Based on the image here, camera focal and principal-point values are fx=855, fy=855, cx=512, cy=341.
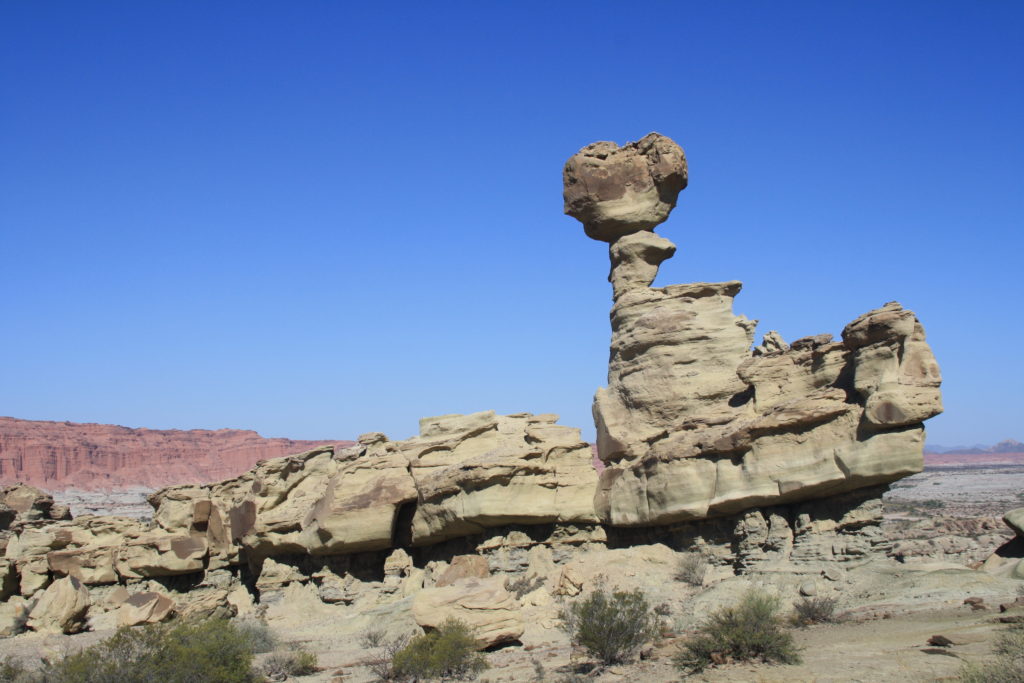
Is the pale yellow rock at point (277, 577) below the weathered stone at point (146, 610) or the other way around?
the other way around

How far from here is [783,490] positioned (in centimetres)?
1505

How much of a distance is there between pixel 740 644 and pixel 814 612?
108 inches

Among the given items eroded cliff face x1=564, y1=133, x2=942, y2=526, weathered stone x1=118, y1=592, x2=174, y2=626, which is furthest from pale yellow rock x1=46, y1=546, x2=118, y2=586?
eroded cliff face x1=564, y1=133, x2=942, y2=526

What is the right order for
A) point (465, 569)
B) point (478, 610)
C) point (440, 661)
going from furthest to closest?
1. point (465, 569)
2. point (478, 610)
3. point (440, 661)

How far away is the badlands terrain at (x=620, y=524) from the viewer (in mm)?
13102

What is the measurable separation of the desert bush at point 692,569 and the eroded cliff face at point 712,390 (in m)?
0.75

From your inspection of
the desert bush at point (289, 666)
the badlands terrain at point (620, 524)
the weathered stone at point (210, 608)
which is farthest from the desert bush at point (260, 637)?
the desert bush at point (289, 666)

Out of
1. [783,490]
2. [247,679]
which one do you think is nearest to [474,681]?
[247,679]

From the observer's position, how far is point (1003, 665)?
804 cm

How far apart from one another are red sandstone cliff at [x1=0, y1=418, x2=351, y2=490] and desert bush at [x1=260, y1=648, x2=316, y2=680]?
76.0 meters

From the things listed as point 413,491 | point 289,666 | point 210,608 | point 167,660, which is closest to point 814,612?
point 289,666

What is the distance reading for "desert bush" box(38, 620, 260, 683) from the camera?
1069cm

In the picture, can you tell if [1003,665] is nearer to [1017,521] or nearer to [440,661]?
[440,661]

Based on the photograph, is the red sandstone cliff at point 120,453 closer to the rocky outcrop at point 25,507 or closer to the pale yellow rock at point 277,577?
the rocky outcrop at point 25,507
